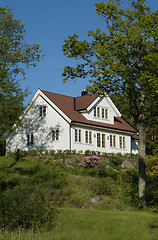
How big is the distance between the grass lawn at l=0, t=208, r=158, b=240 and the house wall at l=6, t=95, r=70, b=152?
20855 mm

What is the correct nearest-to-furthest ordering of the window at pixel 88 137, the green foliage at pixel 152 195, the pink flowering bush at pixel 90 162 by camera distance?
the green foliage at pixel 152 195, the pink flowering bush at pixel 90 162, the window at pixel 88 137

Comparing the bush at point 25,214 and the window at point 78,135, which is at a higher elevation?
the window at point 78,135

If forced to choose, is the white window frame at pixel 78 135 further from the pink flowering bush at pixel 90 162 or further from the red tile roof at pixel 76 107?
the pink flowering bush at pixel 90 162

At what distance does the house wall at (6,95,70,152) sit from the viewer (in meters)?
40.7

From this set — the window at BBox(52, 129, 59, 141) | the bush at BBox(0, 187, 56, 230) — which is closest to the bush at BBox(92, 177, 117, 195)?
the bush at BBox(0, 187, 56, 230)

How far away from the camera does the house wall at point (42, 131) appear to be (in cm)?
4069

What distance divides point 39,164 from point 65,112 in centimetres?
688

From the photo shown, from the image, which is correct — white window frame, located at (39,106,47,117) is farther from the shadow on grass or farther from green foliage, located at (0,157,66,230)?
the shadow on grass

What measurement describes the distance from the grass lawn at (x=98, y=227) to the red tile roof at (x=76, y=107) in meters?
21.6

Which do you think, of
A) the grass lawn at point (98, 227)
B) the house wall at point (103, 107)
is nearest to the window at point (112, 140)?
the house wall at point (103, 107)

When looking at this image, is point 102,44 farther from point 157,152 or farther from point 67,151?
point 67,151

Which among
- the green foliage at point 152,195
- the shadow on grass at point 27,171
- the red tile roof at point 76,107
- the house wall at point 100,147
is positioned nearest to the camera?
the green foliage at point 152,195

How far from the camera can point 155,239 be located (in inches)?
597

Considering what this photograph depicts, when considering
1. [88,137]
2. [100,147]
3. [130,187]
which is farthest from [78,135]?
[130,187]
